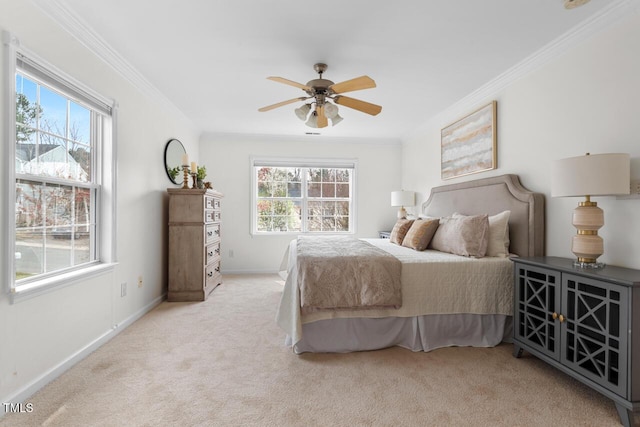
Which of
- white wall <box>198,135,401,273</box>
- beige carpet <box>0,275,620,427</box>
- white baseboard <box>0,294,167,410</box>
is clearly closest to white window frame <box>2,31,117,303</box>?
white baseboard <box>0,294,167,410</box>

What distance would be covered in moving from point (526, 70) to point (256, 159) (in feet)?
13.0

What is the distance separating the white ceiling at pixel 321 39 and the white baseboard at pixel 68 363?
2245 millimetres

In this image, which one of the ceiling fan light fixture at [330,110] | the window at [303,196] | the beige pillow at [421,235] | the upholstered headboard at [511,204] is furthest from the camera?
the window at [303,196]

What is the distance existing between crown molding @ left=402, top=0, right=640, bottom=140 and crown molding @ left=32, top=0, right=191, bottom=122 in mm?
3450

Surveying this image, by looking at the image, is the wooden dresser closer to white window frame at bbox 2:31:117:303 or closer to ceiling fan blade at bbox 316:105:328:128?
white window frame at bbox 2:31:117:303

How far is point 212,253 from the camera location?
4242 mm

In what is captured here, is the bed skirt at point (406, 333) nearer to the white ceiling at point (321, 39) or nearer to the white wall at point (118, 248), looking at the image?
the white wall at point (118, 248)

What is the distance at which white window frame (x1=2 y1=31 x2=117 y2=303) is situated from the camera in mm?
1664

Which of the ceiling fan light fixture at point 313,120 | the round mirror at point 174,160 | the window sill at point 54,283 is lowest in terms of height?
the window sill at point 54,283

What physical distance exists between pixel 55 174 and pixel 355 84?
225 cm

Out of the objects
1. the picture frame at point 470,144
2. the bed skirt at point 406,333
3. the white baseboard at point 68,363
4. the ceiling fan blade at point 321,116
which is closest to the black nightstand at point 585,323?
the bed skirt at point 406,333

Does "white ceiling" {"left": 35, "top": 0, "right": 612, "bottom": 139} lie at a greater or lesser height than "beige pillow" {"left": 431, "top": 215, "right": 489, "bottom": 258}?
greater

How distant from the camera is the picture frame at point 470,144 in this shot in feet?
10.7

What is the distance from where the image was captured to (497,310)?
8.14 ft
